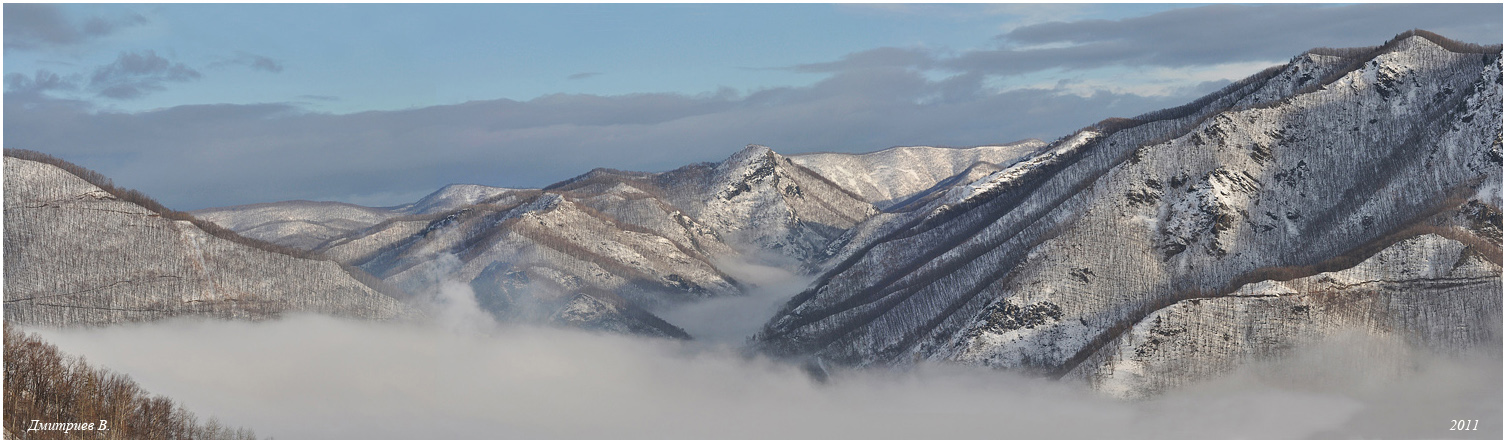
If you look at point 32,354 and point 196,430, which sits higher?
point 32,354

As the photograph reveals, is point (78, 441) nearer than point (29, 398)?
Yes

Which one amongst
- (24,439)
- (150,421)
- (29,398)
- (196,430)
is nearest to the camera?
(24,439)

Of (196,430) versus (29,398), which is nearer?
(29,398)

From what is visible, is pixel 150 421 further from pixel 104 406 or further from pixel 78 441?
pixel 78 441

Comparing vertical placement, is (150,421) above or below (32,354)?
below

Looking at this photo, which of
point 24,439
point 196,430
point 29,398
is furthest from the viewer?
point 196,430

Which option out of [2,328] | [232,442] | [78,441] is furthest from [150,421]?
[78,441]

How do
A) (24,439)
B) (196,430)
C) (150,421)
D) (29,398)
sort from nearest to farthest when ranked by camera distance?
1. (24,439)
2. (29,398)
3. (150,421)
4. (196,430)

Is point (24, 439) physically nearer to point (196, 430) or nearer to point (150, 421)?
point (150, 421)

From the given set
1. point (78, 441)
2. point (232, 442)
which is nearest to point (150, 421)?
point (232, 442)
